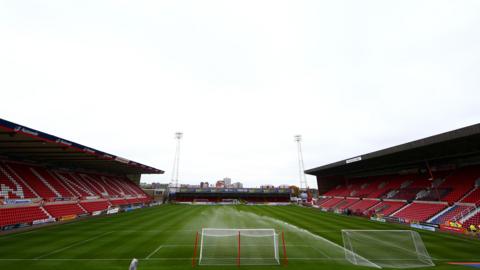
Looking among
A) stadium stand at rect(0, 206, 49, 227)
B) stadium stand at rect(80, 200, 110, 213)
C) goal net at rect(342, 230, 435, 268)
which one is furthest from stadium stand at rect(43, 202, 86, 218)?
goal net at rect(342, 230, 435, 268)

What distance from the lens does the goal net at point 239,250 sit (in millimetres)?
12391

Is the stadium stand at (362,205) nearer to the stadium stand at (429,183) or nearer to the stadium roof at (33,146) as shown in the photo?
the stadium stand at (429,183)

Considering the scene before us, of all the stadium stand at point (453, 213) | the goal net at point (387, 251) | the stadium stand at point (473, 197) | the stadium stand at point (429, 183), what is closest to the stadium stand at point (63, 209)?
the goal net at point (387, 251)

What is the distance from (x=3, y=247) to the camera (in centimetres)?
1502

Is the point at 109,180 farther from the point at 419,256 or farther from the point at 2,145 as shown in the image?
the point at 419,256

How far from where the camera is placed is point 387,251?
14.6 m


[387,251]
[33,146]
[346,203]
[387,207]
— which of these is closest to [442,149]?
[387,207]

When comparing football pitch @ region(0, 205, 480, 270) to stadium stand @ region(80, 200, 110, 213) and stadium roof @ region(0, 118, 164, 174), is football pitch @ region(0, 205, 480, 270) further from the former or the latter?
stadium stand @ region(80, 200, 110, 213)

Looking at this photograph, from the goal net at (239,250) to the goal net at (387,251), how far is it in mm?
4706

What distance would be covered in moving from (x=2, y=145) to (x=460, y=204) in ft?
155

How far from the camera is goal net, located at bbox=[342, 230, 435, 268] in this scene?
1252cm

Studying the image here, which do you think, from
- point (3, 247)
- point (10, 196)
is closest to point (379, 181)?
point (3, 247)

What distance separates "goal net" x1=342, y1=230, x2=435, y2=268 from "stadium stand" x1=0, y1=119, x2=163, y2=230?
2583 centimetres

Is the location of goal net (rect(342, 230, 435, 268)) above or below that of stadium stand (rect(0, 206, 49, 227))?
below
